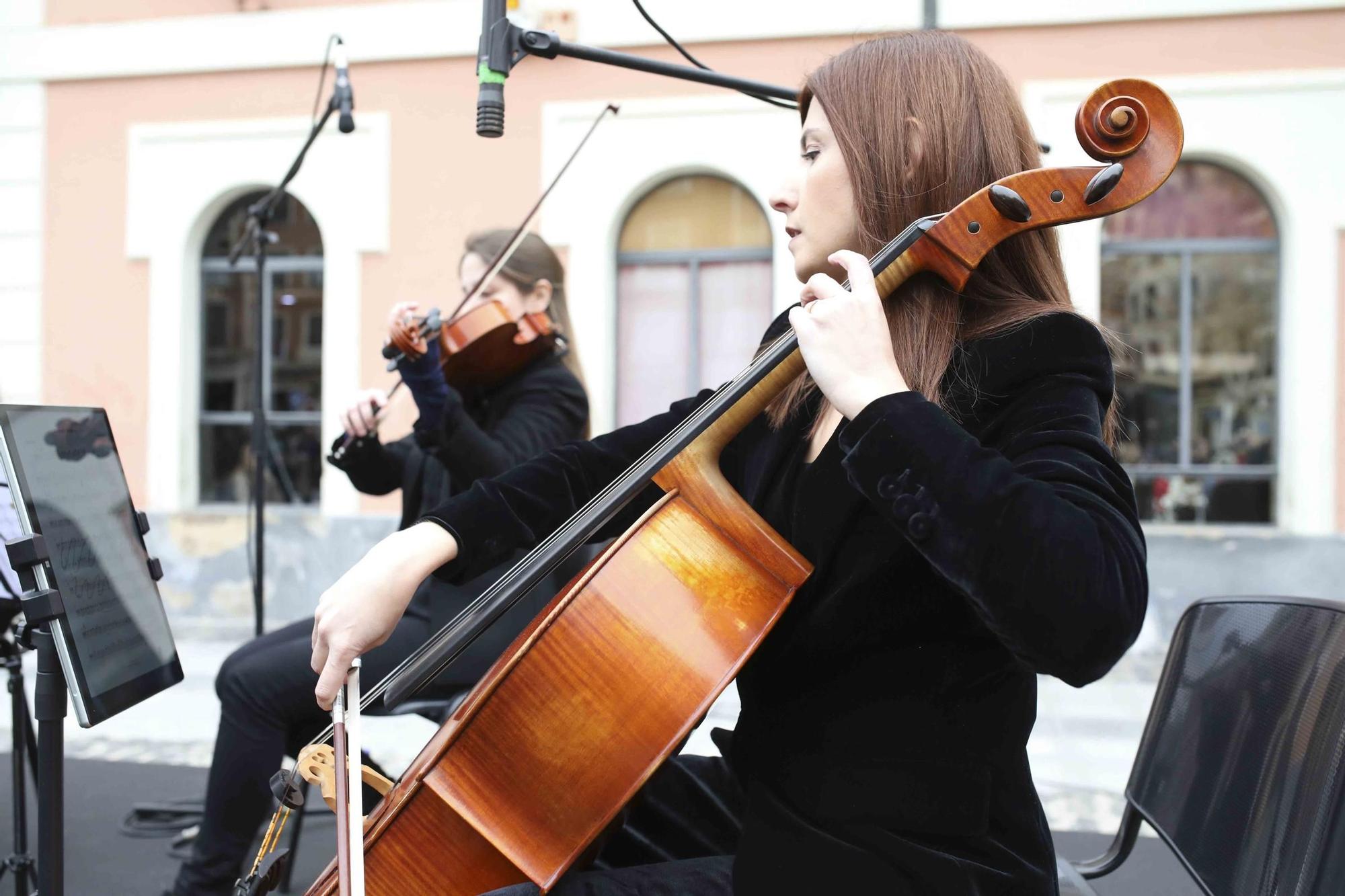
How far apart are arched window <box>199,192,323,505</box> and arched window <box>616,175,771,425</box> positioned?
6.13 feet

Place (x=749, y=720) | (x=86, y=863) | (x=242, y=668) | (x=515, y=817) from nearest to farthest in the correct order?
(x=515, y=817) < (x=749, y=720) < (x=242, y=668) < (x=86, y=863)

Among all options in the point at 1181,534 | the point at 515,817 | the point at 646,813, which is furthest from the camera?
the point at 1181,534

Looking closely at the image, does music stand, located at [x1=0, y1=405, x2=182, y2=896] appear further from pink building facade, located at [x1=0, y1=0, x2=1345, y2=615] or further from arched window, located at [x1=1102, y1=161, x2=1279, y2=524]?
arched window, located at [x1=1102, y1=161, x2=1279, y2=524]

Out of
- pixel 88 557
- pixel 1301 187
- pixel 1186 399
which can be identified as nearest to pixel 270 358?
pixel 1186 399

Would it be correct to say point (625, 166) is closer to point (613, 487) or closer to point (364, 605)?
point (613, 487)

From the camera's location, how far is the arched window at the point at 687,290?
6039 millimetres

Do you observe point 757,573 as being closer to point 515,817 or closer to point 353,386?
point 515,817

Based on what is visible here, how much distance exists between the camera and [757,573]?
113cm

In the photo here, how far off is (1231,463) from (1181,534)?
589mm

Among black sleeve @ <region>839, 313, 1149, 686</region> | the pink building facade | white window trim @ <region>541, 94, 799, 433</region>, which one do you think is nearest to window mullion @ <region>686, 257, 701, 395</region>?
the pink building facade

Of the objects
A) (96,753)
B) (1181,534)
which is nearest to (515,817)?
(96,753)

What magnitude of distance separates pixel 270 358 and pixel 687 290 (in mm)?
2613

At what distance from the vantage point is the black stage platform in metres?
2.47

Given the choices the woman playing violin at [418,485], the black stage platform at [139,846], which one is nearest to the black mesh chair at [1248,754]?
the black stage platform at [139,846]
